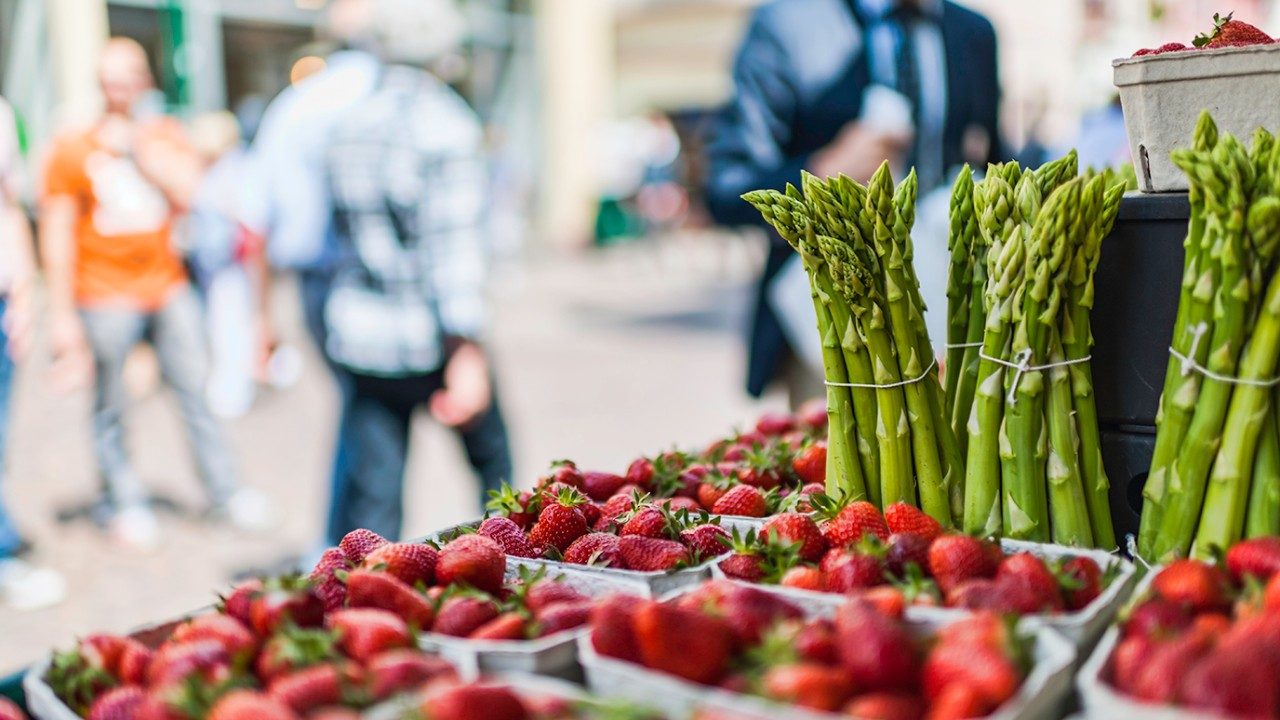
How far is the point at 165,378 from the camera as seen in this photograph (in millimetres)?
6000

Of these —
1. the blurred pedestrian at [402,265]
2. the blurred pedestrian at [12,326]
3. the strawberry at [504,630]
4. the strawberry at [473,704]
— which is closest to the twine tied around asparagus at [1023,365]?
the strawberry at [504,630]

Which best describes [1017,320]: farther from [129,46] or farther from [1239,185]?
[129,46]

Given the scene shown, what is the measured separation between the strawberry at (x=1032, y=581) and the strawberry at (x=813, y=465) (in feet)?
2.46

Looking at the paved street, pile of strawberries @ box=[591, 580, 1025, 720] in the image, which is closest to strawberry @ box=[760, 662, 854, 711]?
pile of strawberries @ box=[591, 580, 1025, 720]

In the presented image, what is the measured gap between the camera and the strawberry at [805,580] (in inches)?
68.3

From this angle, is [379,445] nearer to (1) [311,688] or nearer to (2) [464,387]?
(2) [464,387]

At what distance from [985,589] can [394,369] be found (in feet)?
10.2

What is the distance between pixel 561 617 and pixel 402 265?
9.50ft

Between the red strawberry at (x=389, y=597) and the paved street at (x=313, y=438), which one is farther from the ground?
the red strawberry at (x=389, y=597)

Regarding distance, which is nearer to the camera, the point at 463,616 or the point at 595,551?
the point at 463,616

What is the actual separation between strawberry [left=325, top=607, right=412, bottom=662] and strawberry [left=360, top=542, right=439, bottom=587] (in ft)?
0.61

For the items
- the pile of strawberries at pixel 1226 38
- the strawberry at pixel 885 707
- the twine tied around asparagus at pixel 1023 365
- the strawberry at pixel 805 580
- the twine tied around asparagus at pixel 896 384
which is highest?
the pile of strawberries at pixel 1226 38

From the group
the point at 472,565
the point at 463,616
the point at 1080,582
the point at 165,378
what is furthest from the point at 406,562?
the point at 165,378

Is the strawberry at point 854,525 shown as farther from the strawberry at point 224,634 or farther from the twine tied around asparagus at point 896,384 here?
the strawberry at point 224,634
